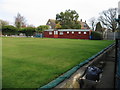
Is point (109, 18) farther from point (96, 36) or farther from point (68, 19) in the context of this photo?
point (96, 36)

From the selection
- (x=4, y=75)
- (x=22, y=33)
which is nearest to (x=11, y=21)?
(x=22, y=33)

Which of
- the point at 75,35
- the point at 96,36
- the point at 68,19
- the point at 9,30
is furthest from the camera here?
the point at 68,19

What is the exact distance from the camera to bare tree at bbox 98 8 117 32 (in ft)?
110

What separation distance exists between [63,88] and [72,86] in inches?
12.7

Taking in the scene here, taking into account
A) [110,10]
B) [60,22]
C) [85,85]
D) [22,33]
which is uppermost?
[110,10]

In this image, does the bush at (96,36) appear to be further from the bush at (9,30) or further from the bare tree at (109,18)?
A: the bush at (9,30)

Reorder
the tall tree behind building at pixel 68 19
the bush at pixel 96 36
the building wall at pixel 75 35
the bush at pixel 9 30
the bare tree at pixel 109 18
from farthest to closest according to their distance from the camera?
the tall tree behind building at pixel 68 19, the bare tree at pixel 109 18, the bush at pixel 9 30, the building wall at pixel 75 35, the bush at pixel 96 36

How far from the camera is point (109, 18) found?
115 feet

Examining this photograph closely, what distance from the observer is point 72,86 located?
2.05m

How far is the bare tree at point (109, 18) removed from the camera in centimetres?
3356

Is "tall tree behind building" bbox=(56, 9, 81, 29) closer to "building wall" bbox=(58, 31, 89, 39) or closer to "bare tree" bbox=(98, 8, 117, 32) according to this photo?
"bare tree" bbox=(98, 8, 117, 32)

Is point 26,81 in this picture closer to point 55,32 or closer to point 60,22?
point 55,32

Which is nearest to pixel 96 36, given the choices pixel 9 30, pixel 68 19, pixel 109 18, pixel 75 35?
pixel 75 35

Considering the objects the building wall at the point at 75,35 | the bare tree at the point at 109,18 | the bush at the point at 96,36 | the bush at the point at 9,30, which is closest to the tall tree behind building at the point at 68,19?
the bare tree at the point at 109,18
